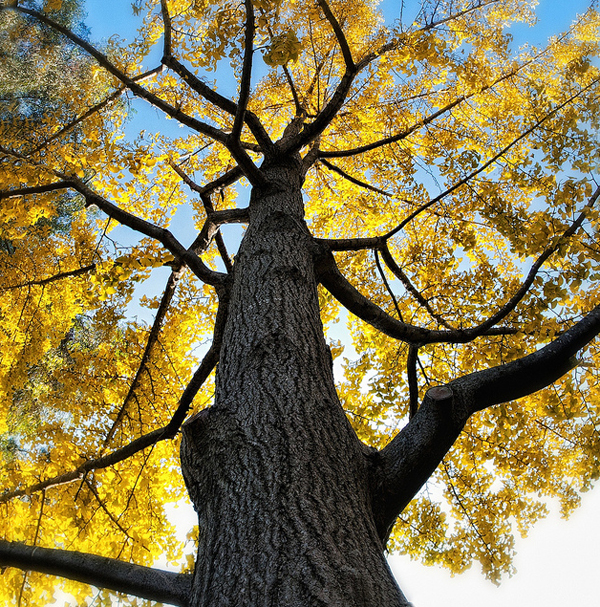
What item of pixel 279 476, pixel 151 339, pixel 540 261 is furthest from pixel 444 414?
pixel 151 339

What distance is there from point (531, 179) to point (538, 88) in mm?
592

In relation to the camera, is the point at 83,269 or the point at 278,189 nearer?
the point at 278,189

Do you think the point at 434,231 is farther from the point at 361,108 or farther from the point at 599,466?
the point at 599,466

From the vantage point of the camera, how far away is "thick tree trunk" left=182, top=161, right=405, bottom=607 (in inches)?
40.4

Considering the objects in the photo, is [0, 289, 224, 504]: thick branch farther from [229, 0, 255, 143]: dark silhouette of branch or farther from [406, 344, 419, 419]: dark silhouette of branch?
[406, 344, 419, 419]: dark silhouette of branch

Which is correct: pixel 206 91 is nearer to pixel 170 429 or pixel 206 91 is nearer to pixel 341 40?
pixel 341 40

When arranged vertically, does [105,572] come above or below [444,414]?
below

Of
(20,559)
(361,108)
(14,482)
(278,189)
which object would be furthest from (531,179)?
(14,482)

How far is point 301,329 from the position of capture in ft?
6.20

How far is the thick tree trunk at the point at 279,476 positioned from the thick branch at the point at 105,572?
0.85 feet

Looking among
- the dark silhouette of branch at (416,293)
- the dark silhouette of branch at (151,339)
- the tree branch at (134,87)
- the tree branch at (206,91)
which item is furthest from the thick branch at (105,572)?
the tree branch at (206,91)

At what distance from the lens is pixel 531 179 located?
9.94 ft

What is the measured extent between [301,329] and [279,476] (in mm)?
755

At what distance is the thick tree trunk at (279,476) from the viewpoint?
1.03 m
